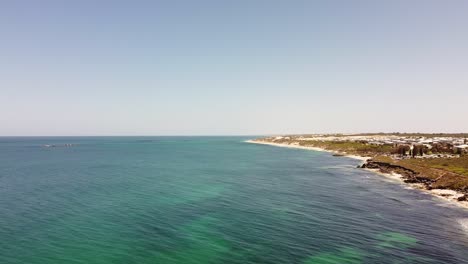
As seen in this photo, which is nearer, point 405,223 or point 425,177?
point 405,223

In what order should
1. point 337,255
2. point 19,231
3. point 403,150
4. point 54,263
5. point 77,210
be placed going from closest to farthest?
1. point 54,263
2. point 337,255
3. point 19,231
4. point 77,210
5. point 403,150

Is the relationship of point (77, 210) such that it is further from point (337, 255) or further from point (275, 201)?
point (337, 255)

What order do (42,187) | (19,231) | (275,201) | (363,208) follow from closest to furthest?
(19,231)
(363,208)
(275,201)
(42,187)

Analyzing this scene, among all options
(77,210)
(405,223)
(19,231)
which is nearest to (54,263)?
(19,231)

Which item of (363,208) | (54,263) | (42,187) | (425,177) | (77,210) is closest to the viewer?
(54,263)

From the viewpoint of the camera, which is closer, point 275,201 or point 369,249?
point 369,249

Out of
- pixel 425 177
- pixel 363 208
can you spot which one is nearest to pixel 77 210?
pixel 363 208

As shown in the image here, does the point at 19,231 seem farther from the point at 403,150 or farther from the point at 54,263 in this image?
the point at 403,150

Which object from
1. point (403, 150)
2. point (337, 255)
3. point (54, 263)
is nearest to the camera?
point (54, 263)
